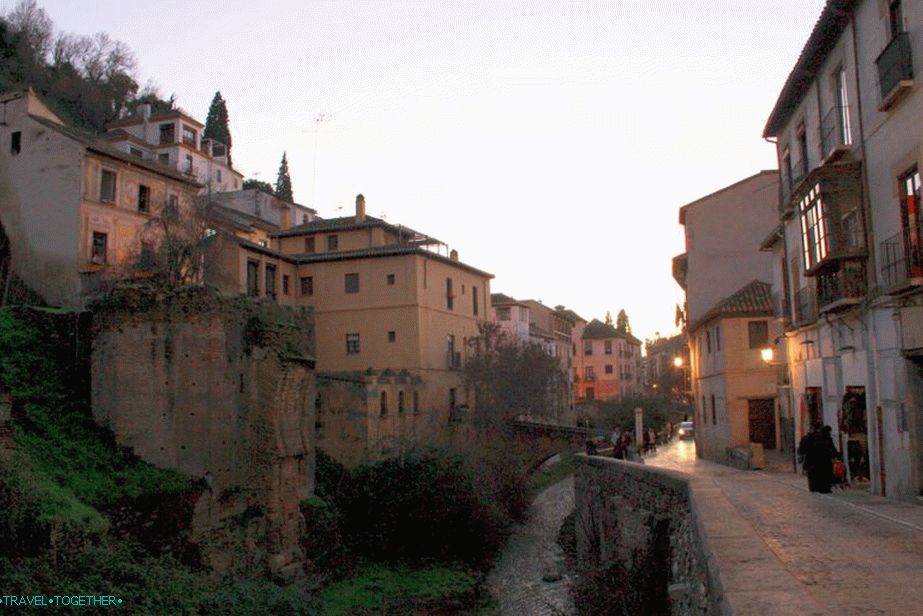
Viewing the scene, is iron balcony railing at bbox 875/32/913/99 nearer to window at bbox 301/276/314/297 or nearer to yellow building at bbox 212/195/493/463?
yellow building at bbox 212/195/493/463

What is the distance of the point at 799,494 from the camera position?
14219mm

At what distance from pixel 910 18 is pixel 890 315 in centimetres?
473

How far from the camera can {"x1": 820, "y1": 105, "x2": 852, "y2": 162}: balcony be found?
606 inches

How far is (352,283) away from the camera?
4116cm

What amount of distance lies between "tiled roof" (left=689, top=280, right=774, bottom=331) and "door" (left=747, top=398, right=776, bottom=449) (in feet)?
10.7

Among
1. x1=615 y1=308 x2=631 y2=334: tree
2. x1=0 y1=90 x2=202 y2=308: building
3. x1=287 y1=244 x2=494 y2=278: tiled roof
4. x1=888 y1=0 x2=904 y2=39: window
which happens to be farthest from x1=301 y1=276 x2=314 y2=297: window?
x1=615 y1=308 x2=631 y2=334: tree

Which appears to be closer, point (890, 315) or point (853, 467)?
point (890, 315)

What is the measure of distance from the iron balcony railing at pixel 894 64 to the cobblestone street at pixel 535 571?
13.0 m

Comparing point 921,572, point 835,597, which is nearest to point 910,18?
point 921,572

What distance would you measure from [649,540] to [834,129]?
9149 millimetres

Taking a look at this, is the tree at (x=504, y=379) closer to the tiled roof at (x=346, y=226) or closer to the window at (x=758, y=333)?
the tiled roof at (x=346, y=226)

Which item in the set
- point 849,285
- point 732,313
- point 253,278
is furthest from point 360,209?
point 849,285

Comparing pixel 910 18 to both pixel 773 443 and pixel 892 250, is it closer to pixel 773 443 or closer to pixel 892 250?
pixel 892 250

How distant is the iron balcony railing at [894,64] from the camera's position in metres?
12.2
